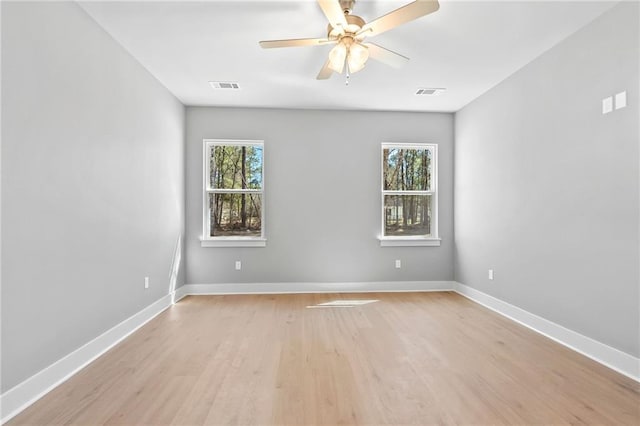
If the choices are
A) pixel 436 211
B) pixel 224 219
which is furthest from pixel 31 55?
→ pixel 436 211

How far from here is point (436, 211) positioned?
193 inches

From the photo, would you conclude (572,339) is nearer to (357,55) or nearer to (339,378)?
(339,378)

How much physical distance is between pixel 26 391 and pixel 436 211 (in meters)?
4.73

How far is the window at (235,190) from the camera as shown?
4.71 m

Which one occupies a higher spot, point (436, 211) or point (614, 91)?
point (614, 91)

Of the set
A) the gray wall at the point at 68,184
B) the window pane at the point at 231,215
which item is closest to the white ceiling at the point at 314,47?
the gray wall at the point at 68,184

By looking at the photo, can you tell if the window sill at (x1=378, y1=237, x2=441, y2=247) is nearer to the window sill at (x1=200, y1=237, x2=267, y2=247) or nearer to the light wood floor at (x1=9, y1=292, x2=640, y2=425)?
the light wood floor at (x1=9, y1=292, x2=640, y2=425)

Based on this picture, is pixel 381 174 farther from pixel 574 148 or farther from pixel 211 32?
pixel 211 32

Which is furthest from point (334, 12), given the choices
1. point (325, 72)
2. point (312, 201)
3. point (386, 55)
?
point (312, 201)

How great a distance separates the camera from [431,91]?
13.2 feet

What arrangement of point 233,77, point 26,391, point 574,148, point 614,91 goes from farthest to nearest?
point 233,77 < point 574,148 < point 614,91 < point 26,391

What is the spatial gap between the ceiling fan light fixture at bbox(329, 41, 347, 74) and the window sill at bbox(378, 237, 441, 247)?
2787mm

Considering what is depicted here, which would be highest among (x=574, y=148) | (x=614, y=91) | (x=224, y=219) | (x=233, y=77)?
(x=233, y=77)

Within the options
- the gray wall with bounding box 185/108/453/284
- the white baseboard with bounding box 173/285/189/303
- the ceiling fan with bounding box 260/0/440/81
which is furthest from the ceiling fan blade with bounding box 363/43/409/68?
the white baseboard with bounding box 173/285/189/303
